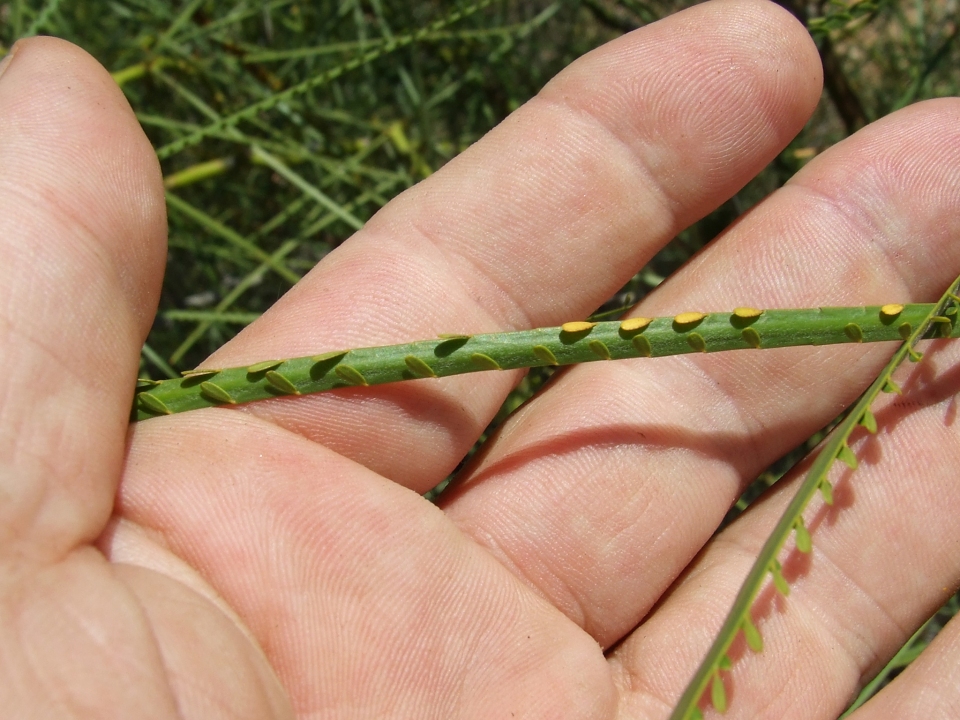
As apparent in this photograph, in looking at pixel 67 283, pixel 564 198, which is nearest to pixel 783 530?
pixel 564 198

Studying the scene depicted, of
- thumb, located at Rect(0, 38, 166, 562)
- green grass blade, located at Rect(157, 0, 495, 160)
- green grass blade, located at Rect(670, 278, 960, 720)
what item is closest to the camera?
green grass blade, located at Rect(670, 278, 960, 720)

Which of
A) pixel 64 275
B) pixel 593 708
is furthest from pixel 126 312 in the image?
pixel 593 708

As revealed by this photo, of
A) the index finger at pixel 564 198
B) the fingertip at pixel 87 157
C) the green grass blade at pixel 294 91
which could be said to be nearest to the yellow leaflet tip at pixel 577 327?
the index finger at pixel 564 198

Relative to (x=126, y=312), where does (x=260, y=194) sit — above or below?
below

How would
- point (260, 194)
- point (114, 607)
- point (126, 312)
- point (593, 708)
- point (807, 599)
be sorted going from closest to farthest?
1. point (114, 607)
2. point (126, 312)
3. point (593, 708)
4. point (807, 599)
5. point (260, 194)

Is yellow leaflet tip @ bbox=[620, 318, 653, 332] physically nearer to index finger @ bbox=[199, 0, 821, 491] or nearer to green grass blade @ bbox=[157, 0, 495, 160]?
index finger @ bbox=[199, 0, 821, 491]

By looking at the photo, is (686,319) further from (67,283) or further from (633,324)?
(67,283)

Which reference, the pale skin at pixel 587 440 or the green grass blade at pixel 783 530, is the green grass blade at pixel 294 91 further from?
the green grass blade at pixel 783 530

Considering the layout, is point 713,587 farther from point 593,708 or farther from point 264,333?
point 264,333

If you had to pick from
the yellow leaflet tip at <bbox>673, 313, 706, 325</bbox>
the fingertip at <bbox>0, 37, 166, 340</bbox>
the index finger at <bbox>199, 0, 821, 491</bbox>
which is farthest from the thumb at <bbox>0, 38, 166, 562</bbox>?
the yellow leaflet tip at <bbox>673, 313, 706, 325</bbox>
